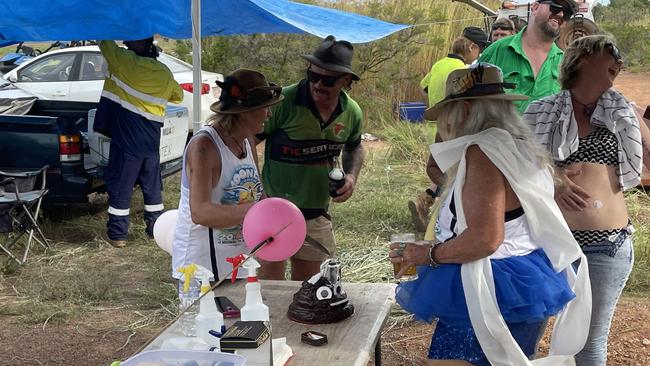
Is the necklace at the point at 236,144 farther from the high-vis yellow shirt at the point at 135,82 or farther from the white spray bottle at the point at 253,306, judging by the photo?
the high-vis yellow shirt at the point at 135,82

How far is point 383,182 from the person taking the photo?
28.5 ft

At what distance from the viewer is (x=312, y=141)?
3.76 m

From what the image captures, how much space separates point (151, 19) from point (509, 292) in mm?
3089

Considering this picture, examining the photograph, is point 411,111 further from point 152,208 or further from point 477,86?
point 477,86

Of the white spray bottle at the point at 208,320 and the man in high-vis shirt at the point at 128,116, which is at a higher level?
the white spray bottle at the point at 208,320

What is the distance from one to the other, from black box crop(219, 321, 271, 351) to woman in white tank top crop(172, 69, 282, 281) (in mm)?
837

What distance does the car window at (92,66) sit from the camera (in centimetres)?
934

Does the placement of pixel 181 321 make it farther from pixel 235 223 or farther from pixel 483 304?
pixel 483 304

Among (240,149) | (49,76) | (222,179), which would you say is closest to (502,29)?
(240,149)

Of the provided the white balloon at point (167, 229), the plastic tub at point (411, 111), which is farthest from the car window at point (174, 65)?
the white balloon at point (167, 229)

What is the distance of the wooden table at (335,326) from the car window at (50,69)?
286 inches

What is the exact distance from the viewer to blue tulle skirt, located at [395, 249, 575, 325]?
236 centimetres

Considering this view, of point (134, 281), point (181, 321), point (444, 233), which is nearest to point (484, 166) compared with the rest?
point (444, 233)

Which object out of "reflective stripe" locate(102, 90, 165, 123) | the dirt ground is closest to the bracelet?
the dirt ground
